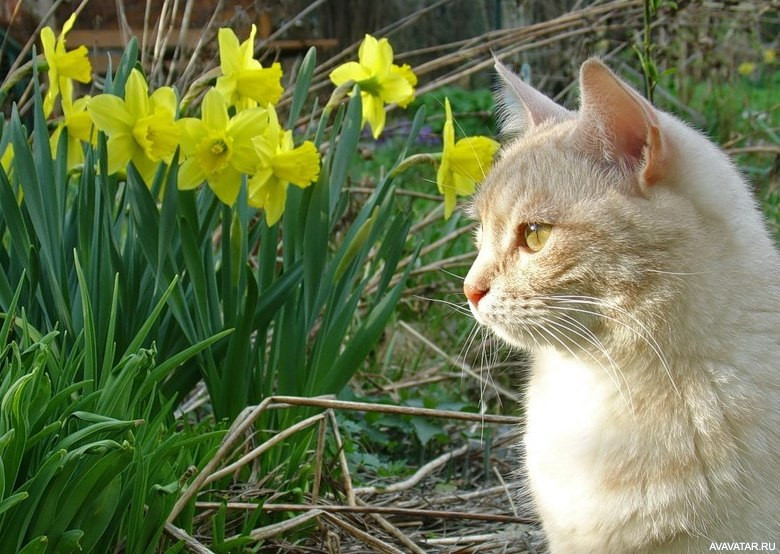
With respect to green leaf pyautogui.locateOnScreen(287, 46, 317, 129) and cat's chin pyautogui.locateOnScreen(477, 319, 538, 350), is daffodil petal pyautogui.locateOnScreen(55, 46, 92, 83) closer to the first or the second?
green leaf pyautogui.locateOnScreen(287, 46, 317, 129)

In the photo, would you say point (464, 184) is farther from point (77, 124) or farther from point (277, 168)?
point (77, 124)

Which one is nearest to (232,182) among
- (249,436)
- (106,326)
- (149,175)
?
(149,175)

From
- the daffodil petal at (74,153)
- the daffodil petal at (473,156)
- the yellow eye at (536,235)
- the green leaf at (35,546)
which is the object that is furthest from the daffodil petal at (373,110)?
the green leaf at (35,546)

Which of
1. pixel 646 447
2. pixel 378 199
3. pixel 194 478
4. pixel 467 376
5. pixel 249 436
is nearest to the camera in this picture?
pixel 646 447

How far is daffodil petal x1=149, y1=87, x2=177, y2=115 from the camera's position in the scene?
78.4 inches

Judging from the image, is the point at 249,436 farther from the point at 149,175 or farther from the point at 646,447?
the point at 646,447

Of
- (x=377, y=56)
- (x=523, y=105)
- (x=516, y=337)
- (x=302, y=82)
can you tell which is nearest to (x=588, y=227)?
(x=516, y=337)

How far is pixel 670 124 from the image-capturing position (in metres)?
1.60

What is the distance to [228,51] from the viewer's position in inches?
82.4

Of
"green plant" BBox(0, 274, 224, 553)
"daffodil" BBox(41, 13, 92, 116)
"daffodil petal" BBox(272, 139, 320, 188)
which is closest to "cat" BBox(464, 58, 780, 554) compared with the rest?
"daffodil petal" BBox(272, 139, 320, 188)

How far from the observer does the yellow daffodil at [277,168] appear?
2010 millimetres

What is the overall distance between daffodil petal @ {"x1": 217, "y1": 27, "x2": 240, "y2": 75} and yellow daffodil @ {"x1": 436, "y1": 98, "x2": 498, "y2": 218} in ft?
1.64

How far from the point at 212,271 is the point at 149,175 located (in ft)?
0.90

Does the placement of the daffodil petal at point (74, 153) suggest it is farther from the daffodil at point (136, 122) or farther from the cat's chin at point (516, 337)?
the cat's chin at point (516, 337)
